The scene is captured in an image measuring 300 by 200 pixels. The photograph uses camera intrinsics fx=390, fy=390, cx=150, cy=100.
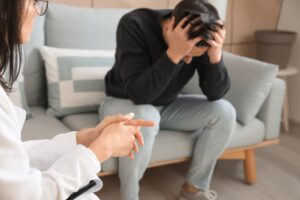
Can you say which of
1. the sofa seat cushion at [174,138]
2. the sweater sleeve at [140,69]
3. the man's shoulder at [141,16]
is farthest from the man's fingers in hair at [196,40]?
the sofa seat cushion at [174,138]

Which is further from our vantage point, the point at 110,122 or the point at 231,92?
the point at 231,92

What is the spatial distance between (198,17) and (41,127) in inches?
28.7

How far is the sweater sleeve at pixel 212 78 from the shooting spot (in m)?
1.50

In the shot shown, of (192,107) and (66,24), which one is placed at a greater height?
(66,24)

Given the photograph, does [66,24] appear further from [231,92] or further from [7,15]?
[7,15]

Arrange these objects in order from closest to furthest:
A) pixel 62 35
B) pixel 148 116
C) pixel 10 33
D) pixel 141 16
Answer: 1. pixel 10 33
2. pixel 148 116
3. pixel 141 16
4. pixel 62 35

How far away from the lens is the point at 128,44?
1.48m

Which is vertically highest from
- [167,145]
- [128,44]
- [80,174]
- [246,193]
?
[128,44]

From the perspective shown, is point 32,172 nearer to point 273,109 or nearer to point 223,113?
point 223,113

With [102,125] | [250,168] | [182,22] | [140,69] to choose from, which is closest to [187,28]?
[182,22]

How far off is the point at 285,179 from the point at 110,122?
4.17 feet

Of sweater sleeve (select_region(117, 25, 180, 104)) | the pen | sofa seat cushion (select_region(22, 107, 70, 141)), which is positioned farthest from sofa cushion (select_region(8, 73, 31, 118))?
the pen

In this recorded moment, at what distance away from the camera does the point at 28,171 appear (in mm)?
745

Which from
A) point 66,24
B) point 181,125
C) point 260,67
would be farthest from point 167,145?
point 66,24
